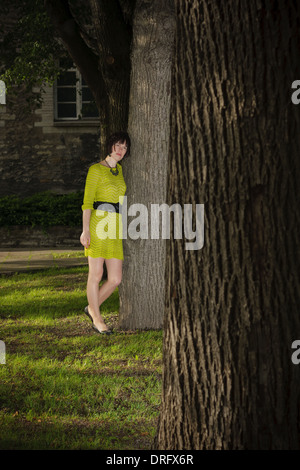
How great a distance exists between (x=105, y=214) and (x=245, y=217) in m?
3.73

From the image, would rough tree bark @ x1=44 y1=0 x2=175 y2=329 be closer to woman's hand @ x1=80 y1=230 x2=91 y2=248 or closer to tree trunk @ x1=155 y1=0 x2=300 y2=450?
woman's hand @ x1=80 y1=230 x2=91 y2=248

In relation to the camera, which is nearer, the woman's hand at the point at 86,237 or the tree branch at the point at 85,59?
the woman's hand at the point at 86,237

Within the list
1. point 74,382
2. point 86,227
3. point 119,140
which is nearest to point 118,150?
point 119,140

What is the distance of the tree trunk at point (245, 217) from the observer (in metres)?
2.99

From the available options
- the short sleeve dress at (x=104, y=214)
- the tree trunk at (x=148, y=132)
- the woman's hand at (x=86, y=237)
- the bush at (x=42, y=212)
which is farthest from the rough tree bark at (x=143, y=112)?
the bush at (x=42, y=212)

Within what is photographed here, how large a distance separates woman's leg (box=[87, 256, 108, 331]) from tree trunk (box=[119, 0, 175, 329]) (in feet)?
1.26

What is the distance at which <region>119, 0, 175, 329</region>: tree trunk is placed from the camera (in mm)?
6871

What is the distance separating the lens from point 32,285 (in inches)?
418

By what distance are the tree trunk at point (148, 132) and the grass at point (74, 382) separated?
0.63 metres

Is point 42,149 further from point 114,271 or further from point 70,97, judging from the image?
point 114,271

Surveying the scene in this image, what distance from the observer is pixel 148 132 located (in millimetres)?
6945

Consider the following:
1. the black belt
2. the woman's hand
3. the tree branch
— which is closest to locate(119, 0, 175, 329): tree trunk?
the black belt

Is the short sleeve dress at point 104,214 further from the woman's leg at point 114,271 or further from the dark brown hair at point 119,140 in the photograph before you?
the dark brown hair at point 119,140
